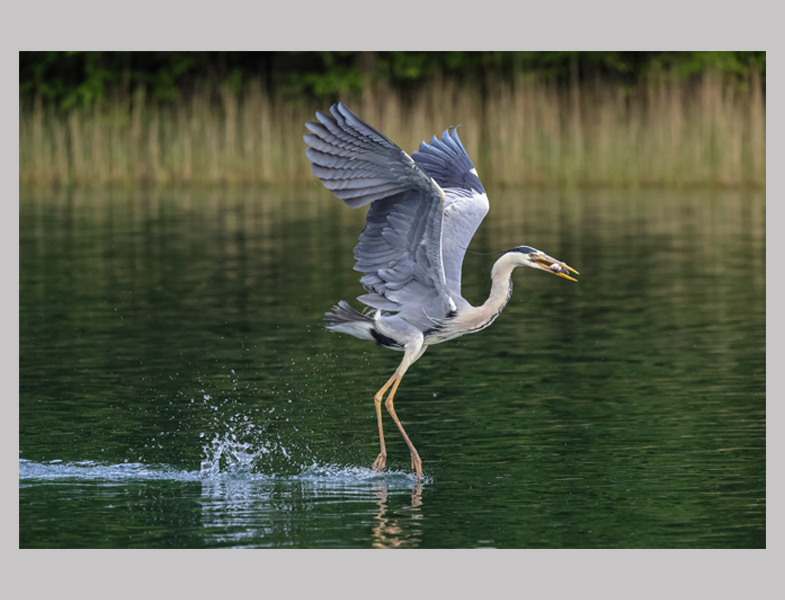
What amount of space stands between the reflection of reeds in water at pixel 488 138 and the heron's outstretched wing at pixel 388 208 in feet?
50.7

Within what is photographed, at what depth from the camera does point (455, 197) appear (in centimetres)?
1016

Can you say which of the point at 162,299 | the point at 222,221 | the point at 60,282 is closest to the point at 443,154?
the point at 162,299

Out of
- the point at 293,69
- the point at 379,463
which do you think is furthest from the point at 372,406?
the point at 293,69

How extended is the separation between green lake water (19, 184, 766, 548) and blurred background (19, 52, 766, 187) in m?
6.72

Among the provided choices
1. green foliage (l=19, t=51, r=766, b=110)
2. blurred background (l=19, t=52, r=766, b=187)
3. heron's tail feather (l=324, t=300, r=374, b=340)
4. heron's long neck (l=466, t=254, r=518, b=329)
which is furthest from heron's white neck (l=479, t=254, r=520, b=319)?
green foliage (l=19, t=51, r=766, b=110)

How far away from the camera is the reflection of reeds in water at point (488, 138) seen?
25266mm

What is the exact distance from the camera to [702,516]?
7.76 meters

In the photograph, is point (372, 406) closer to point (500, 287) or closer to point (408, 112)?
point (500, 287)

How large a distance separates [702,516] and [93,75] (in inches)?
1088

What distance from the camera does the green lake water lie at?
25.5 feet

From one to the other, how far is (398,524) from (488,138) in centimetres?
2012

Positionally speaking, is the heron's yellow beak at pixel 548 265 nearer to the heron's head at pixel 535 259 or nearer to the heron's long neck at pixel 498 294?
the heron's head at pixel 535 259

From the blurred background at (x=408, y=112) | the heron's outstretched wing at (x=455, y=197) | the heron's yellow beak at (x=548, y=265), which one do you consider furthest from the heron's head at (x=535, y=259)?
the blurred background at (x=408, y=112)

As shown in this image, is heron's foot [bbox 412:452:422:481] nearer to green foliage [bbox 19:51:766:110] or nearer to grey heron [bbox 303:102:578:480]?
grey heron [bbox 303:102:578:480]
